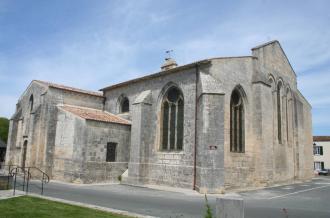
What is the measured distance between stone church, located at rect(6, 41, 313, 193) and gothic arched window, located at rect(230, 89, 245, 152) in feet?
0.19

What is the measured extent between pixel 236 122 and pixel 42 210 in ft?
39.9

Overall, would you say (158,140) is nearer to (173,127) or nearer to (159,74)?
(173,127)

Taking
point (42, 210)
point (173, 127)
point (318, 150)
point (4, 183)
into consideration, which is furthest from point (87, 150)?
point (318, 150)

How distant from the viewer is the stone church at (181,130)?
1606cm

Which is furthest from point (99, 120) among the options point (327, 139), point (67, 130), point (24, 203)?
point (327, 139)

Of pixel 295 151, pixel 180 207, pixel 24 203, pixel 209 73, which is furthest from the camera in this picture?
pixel 295 151

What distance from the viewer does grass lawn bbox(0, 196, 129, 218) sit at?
776cm

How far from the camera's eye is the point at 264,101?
18.4 meters

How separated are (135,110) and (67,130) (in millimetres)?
4575

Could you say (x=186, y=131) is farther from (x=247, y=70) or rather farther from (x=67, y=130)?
(x=67, y=130)

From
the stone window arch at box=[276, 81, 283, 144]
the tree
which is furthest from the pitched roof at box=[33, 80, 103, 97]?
the tree

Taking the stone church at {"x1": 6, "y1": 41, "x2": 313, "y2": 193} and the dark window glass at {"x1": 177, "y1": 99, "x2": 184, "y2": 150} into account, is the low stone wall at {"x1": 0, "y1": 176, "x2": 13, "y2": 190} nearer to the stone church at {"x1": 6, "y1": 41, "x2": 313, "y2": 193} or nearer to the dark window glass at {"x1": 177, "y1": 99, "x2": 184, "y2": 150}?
the stone church at {"x1": 6, "y1": 41, "x2": 313, "y2": 193}

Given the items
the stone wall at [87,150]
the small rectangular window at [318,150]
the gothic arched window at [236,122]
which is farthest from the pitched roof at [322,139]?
the stone wall at [87,150]

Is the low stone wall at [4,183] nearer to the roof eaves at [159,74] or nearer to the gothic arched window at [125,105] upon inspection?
the roof eaves at [159,74]
